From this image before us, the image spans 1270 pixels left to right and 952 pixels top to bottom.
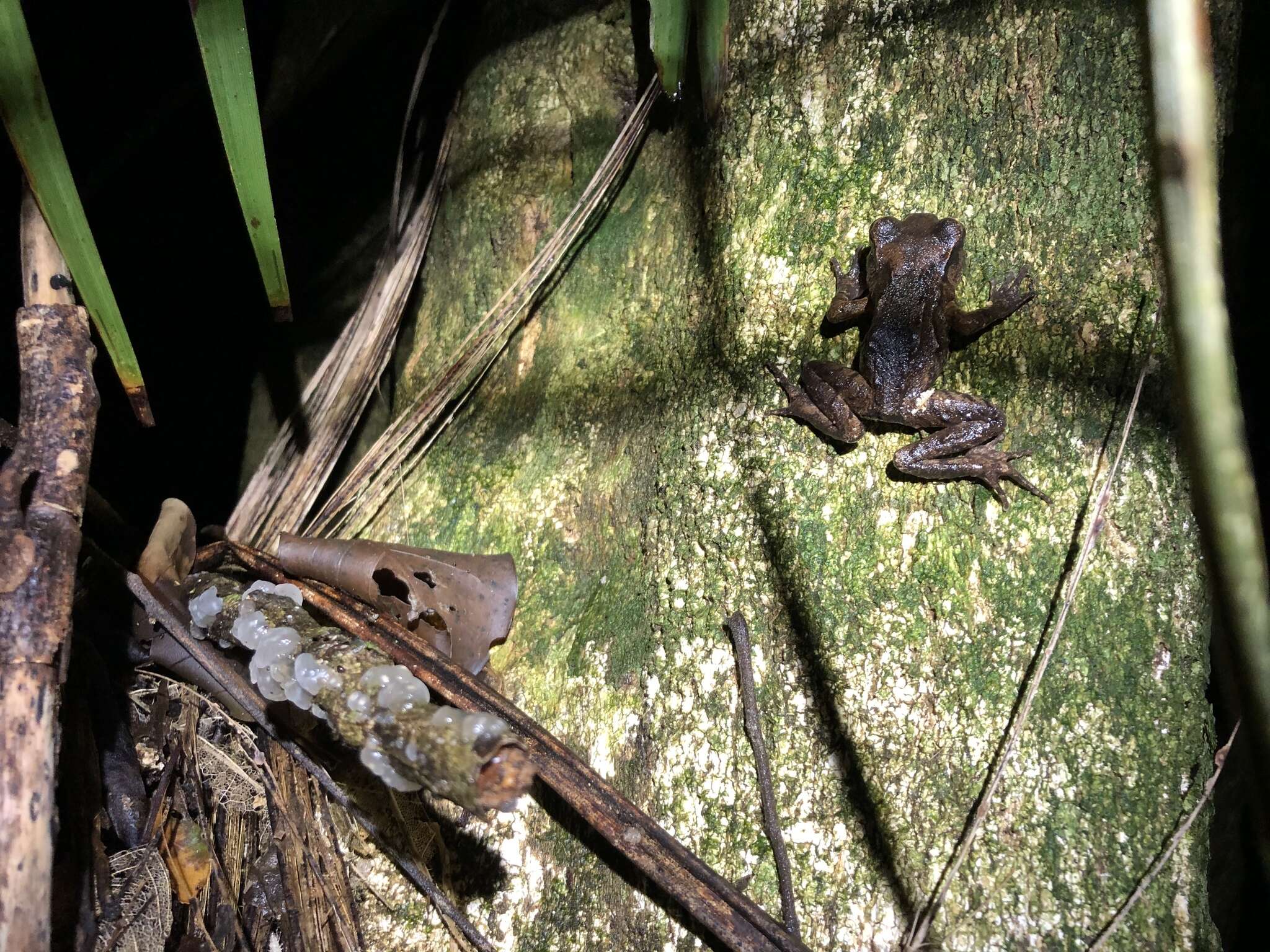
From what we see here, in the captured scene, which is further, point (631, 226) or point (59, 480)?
point (631, 226)

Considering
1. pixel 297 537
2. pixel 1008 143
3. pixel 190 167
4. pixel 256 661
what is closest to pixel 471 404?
pixel 297 537

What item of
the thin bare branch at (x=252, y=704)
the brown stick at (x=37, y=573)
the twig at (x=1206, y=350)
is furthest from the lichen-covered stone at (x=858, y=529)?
the twig at (x=1206, y=350)

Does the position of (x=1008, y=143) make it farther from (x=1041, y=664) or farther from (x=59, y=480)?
(x=59, y=480)

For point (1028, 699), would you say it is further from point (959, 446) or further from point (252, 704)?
point (252, 704)

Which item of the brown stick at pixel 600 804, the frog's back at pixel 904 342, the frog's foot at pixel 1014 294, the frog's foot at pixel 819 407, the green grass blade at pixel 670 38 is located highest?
Result: the green grass blade at pixel 670 38

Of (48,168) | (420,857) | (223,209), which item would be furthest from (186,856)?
(223,209)

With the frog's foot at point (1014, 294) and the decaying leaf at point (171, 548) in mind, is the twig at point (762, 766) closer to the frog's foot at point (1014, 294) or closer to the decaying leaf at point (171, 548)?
the frog's foot at point (1014, 294)
